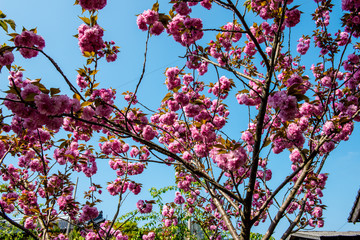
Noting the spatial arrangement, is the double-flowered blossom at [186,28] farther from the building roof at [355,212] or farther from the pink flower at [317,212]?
the building roof at [355,212]

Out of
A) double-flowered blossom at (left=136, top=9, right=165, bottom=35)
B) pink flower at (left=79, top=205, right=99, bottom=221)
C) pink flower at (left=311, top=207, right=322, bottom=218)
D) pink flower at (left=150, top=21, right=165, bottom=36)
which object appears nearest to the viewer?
double-flowered blossom at (left=136, top=9, right=165, bottom=35)

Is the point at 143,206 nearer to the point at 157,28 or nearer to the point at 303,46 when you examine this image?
the point at 157,28

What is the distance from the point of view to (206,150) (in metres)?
3.35

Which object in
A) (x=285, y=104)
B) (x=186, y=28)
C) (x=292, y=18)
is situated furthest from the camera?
(x=292, y=18)

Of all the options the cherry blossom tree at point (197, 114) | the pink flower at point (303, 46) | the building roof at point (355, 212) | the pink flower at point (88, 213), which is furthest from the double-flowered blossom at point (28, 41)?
the building roof at point (355, 212)

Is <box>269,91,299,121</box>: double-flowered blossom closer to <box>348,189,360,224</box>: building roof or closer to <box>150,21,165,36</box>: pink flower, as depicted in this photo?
<box>150,21,165,36</box>: pink flower

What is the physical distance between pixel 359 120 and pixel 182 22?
143 inches

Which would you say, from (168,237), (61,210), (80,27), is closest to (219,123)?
(80,27)

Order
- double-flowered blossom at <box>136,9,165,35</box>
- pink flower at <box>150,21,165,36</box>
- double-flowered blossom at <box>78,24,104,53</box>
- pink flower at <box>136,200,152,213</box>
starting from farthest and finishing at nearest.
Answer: pink flower at <box>136,200,152,213</box>
pink flower at <box>150,21,165,36</box>
double-flowered blossom at <box>136,9,165,35</box>
double-flowered blossom at <box>78,24,104,53</box>

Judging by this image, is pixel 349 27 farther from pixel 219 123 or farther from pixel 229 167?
pixel 229 167

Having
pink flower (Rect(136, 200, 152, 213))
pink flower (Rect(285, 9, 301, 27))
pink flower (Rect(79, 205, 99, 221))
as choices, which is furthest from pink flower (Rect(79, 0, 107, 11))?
pink flower (Rect(136, 200, 152, 213))

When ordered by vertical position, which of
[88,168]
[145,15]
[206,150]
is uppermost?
[145,15]

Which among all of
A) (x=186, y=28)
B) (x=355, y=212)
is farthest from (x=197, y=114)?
(x=355, y=212)

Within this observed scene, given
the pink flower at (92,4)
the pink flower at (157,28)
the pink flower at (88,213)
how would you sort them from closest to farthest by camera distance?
the pink flower at (92,4) → the pink flower at (157,28) → the pink flower at (88,213)
